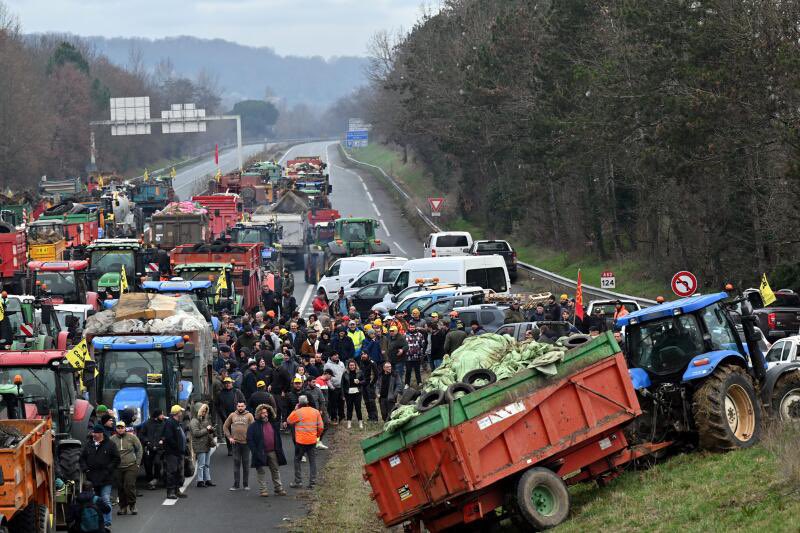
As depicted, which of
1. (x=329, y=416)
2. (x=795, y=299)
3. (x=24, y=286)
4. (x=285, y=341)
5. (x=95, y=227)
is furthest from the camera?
(x=95, y=227)

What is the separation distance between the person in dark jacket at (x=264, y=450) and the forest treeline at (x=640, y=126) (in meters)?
17.5

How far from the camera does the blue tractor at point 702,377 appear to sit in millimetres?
17203

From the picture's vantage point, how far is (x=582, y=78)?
50.1 meters

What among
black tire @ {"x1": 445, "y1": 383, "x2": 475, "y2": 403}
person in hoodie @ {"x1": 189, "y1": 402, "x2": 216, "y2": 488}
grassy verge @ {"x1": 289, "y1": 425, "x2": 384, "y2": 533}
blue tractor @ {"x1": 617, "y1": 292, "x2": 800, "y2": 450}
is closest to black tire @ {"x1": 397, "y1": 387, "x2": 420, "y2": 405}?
black tire @ {"x1": 445, "y1": 383, "x2": 475, "y2": 403}

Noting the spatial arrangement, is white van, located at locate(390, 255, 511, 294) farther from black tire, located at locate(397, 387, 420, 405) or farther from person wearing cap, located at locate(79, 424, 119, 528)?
black tire, located at locate(397, 387, 420, 405)

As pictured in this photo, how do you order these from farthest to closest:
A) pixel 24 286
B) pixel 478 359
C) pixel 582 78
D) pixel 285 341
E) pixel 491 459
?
pixel 582 78
pixel 24 286
pixel 285 341
pixel 478 359
pixel 491 459

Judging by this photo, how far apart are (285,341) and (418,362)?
8.82ft

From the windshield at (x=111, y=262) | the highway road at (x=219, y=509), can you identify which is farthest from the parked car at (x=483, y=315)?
the windshield at (x=111, y=262)

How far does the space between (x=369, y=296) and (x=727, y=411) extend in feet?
81.9

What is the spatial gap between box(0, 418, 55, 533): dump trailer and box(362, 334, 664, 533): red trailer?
356 centimetres

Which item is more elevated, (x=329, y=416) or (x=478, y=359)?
(x=478, y=359)

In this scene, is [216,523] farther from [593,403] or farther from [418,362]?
[418,362]

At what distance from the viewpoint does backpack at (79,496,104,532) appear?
677 inches

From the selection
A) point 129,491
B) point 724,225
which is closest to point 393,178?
point 724,225
